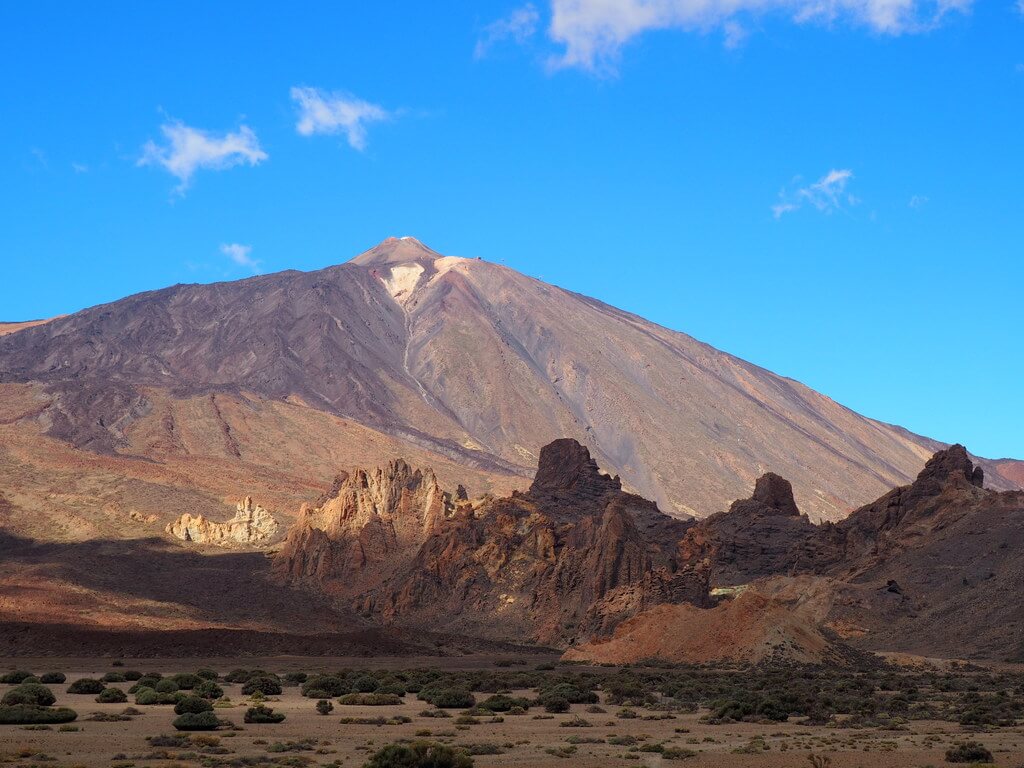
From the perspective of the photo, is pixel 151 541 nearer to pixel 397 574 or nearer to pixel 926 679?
pixel 397 574

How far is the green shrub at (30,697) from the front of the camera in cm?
3803

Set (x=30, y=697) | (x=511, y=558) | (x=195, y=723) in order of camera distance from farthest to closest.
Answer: (x=511, y=558), (x=30, y=697), (x=195, y=723)

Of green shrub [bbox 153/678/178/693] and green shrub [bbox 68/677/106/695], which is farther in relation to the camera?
green shrub [bbox 68/677/106/695]

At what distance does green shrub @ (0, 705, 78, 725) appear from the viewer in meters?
33.5

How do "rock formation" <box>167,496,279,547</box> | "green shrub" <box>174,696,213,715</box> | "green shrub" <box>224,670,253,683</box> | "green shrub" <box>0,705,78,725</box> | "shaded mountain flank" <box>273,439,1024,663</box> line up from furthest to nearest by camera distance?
"rock formation" <box>167,496,279,547</box>
"shaded mountain flank" <box>273,439,1024,663</box>
"green shrub" <box>224,670,253,683</box>
"green shrub" <box>174,696,213,715</box>
"green shrub" <box>0,705,78,725</box>

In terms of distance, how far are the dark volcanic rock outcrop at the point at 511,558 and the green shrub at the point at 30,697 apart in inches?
1905

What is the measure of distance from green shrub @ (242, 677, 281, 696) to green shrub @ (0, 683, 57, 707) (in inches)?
339

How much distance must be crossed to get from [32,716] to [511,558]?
72.1m

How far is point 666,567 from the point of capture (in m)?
89.8

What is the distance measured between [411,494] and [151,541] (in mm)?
31964

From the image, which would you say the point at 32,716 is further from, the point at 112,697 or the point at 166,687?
the point at 166,687

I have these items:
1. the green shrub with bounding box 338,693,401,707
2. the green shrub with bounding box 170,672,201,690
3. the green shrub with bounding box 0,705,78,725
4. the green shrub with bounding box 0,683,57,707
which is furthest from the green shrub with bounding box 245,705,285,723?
the green shrub with bounding box 170,672,201,690

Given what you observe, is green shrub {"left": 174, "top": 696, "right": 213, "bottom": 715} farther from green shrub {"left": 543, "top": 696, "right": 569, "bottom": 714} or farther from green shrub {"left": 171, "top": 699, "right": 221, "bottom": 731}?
green shrub {"left": 543, "top": 696, "right": 569, "bottom": 714}

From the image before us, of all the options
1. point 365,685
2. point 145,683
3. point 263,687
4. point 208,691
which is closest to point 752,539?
point 365,685
